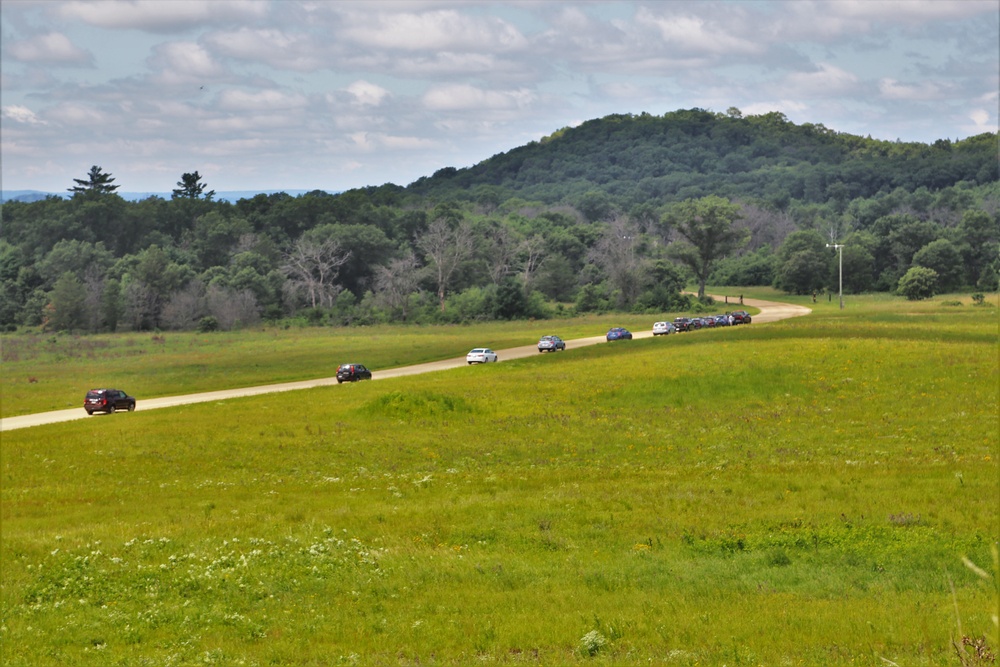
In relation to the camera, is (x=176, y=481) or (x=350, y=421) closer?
(x=176, y=481)

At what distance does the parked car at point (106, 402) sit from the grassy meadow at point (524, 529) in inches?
268

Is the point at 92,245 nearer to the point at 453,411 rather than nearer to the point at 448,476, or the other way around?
the point at 453,411

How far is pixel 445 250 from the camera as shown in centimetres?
15650

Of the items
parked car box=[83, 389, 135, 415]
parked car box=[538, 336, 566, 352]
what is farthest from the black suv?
parked car box=[83, 389, 135, 415]

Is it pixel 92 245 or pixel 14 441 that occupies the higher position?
pixel 92 245

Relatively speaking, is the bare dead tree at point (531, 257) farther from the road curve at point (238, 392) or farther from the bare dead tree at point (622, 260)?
the road curve at point (238, 392)

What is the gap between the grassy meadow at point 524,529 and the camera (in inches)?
668

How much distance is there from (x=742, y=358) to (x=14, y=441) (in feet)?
126

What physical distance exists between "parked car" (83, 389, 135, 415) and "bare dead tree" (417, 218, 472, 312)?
288 feet

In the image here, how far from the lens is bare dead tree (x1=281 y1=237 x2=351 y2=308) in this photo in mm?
151250

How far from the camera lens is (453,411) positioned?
161 ft

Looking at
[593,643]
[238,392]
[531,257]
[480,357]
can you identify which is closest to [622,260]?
[531,257]

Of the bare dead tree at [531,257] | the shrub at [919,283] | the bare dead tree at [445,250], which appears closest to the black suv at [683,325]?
the bare dead tree at [445,250]

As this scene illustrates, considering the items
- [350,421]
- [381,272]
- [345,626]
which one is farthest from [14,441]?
[381,272]
